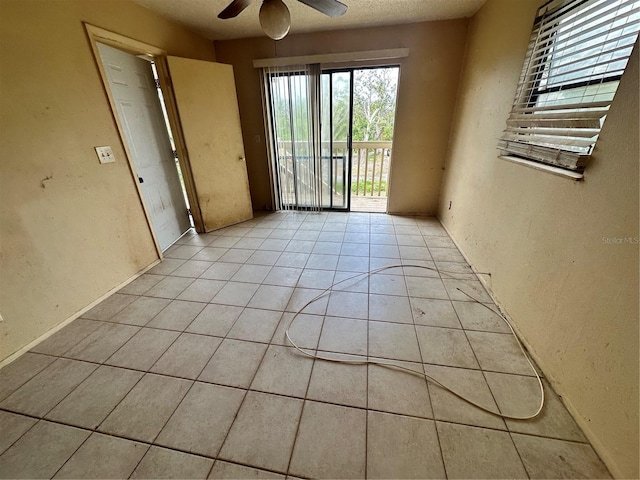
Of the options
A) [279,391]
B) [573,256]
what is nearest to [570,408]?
[573,256]

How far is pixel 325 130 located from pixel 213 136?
138cm

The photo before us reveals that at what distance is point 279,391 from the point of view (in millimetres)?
1249

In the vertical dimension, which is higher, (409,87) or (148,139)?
(409,87)

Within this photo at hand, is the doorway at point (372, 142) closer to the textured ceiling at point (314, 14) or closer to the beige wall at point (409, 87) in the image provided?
the beige wall at point (409, 87)

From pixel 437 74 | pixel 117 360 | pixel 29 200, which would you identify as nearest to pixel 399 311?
pixel 117 360

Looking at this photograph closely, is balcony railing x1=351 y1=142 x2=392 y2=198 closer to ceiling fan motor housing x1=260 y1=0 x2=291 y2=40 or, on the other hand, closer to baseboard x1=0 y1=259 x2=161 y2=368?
ceiling fan motor housing x1=260 y1=0 x2=291 y2=40

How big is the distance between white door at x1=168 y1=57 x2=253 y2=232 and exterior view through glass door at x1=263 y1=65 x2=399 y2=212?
51 cm

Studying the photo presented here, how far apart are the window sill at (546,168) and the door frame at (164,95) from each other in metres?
2.92

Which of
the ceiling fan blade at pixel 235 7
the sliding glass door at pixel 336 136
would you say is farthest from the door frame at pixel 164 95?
the sliding glass door at pixel 336 136

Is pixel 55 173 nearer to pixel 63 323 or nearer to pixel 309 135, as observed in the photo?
pixel 63 323

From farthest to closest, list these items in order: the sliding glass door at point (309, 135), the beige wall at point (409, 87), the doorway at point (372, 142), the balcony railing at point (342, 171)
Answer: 1. the doorway at point (372, 142)
2. the balcony railing at point (342, 171)
3. the sliding glass door at point (309, 135)
4. the beige wall at point (409, 87)

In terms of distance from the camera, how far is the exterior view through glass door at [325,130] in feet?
10.2

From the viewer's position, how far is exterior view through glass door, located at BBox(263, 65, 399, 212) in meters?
3.11

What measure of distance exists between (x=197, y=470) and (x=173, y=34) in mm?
3490
